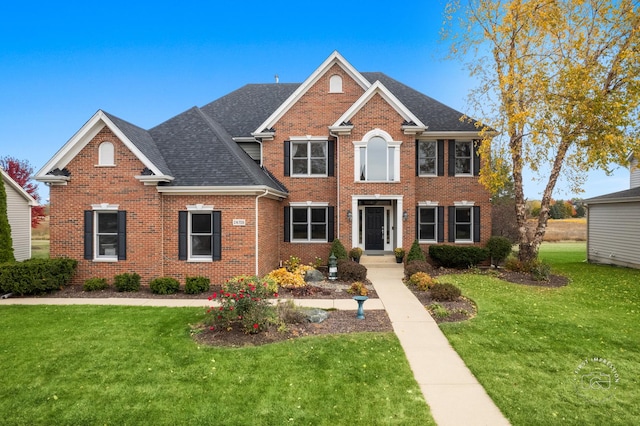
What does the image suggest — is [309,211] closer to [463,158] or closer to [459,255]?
[459,255]

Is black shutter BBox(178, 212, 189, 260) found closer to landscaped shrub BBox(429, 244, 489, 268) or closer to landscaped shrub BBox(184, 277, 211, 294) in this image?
landscaped shrub BBox(184, 277, 211, 294)

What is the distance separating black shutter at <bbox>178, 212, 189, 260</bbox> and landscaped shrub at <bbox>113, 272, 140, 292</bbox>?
1634mm

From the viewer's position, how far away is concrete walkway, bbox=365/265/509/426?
4859mm

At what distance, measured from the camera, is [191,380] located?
5.80m

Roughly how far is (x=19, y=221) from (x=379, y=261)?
20.4 metres

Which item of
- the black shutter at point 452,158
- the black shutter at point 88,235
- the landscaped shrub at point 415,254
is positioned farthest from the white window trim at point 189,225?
the black shutter at point 452,158

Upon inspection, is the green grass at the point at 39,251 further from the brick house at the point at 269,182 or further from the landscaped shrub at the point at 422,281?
the landscaped shrub at the point at 422,281

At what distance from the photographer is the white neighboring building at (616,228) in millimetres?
17797

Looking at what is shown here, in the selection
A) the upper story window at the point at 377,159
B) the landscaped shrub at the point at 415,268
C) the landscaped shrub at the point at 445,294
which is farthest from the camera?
the upper story window at the point at 377,159

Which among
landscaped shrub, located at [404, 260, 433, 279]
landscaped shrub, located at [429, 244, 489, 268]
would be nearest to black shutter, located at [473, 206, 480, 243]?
landscaped shrub, located at [429, 244, 489, 268]

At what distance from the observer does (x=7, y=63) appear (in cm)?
2262

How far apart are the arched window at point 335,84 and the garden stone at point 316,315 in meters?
11.7

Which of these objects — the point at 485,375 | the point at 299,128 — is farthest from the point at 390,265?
the point at 485,375

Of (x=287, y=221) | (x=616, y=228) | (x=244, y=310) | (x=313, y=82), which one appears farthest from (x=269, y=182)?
(x=616, y=228)
